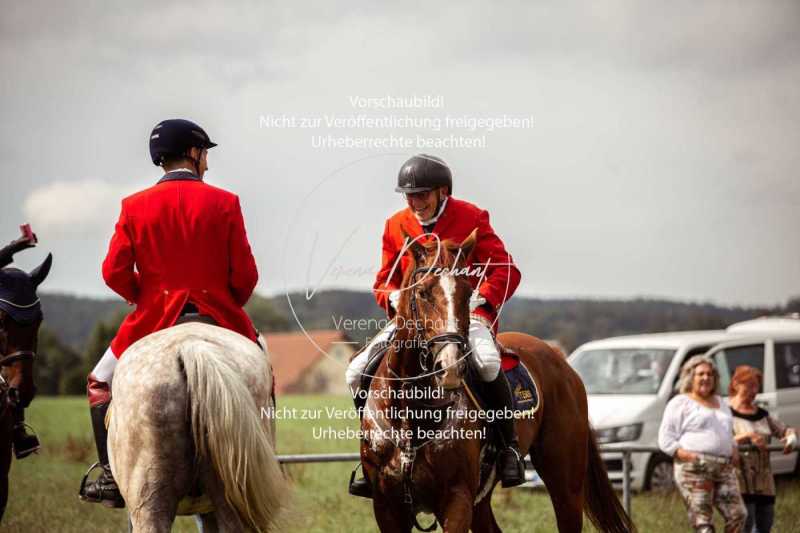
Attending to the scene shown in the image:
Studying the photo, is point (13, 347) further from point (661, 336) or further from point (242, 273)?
point (661, 336)

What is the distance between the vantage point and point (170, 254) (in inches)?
216

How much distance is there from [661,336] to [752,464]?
622 centimetres

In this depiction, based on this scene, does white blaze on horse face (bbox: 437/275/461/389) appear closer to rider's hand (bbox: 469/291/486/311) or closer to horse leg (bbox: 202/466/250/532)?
rider's hand (bbox: 469/291/486/311)

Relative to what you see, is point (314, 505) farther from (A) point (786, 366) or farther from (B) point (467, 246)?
(A) point (786, 366)

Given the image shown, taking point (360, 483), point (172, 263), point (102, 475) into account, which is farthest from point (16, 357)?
point (360, 483)

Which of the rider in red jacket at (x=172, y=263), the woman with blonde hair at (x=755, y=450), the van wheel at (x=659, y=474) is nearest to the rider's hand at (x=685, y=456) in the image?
the woman with blonde hair at (x=755, y=450)

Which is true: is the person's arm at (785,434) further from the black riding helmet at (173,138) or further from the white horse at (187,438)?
the black riding helmet at (173,138)

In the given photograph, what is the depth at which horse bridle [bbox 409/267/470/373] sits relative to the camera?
5348 mm

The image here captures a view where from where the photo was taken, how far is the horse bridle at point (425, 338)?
535 cm

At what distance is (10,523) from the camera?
10367mm

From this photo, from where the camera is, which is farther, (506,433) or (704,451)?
(704,451)

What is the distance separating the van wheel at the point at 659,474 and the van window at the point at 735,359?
2176mm

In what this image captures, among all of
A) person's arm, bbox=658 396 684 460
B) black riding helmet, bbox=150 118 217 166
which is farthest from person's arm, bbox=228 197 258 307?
Answer: person's arm, bbox=658 396 684 460

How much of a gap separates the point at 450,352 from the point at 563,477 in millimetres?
2836
